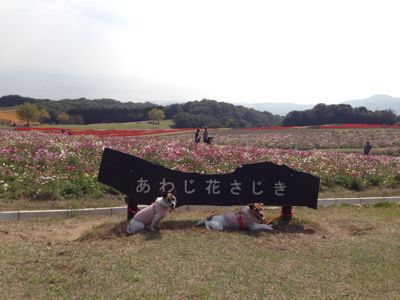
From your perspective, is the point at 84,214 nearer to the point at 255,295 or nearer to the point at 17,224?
the point at 17,224

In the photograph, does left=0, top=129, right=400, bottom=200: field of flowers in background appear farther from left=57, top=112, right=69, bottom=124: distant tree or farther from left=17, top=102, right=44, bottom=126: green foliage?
left=57, top=112, right=69, bottom=124: distant tree

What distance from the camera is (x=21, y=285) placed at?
4871 mm

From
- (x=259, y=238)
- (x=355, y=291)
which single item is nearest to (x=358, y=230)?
(x=259, y=238)

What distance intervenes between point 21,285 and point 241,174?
4681 millimetres

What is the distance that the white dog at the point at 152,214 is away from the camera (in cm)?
729

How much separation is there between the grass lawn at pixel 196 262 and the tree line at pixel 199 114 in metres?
56.5

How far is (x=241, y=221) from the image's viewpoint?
7.82 meters

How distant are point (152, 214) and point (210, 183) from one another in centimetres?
146

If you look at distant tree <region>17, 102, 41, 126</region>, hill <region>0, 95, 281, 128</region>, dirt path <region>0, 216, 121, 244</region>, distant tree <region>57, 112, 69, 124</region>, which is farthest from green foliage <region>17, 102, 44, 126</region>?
dirt path <region>0, 216, 121, 244</region>

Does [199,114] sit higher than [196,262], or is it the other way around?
[199,114]

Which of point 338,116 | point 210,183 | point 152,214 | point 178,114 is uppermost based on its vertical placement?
point 338,116

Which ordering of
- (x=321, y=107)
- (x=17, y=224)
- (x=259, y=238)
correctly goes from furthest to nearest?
(x=321, y=107), (x=17, y=224), (x=259, y=238)

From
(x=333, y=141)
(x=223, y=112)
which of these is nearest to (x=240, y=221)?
(x=333, y=141)

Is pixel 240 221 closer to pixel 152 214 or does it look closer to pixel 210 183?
pixel 210 183
